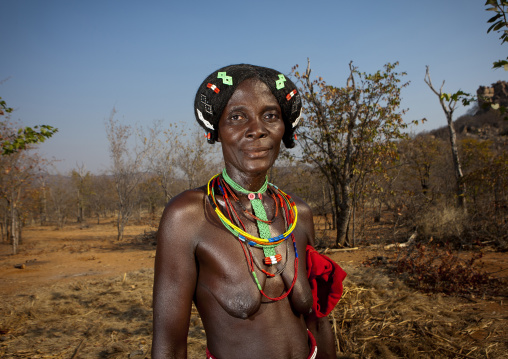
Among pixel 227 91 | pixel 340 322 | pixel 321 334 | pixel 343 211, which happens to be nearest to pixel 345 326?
pixel 340 322

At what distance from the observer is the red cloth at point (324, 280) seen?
1.59m

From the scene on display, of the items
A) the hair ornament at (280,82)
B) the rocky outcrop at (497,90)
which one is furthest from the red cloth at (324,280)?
the rocky outcrop at (497,90)

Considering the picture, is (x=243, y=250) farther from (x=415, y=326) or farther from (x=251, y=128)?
(x=415, y=326)

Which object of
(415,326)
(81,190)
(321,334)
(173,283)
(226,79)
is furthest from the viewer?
(81,190)

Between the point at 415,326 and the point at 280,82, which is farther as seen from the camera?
the point at 415,326

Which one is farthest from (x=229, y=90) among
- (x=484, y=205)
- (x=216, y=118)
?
(x=484, y=205)

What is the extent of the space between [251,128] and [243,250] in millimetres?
568

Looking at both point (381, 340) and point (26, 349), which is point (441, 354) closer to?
point (381, 340)

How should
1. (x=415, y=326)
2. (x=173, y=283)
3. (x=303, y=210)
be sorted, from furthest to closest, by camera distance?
(x=415, y=326), (x=303, y=210), (x=173, y=283)

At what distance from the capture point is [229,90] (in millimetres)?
1528

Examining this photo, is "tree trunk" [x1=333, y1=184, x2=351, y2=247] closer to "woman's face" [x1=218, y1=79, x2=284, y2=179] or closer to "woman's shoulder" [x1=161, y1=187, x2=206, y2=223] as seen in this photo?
"woman's face" [x1=218, y1=79, x2=284, y2=179]

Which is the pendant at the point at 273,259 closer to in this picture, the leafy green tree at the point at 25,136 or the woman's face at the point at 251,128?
the woman's face at the point at 251,128

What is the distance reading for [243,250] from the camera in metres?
1.41

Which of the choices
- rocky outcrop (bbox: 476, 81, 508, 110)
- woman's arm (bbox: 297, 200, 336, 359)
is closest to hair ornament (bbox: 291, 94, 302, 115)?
woman's arm (bbox: 297, 200, 336, 359)
